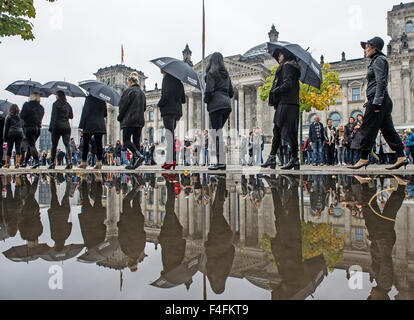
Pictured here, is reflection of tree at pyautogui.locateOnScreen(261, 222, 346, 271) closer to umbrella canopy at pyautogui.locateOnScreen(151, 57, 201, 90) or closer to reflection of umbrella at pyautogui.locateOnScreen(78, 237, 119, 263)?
reflection of umbrella at pyautogui.locateOnScreen(78, 237, 119, 263)

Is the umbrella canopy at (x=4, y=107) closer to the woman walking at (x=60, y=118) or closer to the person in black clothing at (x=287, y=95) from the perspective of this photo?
the woman walking at (x=60, y=118)

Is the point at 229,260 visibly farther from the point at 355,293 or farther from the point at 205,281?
the point at 355,293

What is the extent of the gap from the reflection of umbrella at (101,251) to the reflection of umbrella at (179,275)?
1.21ft

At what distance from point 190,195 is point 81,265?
2.09m

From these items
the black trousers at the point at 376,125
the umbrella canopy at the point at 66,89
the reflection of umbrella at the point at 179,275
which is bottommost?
the reflection of umbrella at the point at 179,275

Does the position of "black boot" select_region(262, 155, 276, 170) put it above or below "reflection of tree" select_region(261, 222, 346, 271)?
above

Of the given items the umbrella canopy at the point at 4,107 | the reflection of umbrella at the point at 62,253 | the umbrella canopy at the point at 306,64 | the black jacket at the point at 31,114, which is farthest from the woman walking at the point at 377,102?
the umbrella canopy at the point at 4,107

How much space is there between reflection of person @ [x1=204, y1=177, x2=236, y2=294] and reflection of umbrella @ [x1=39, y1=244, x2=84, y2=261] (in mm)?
661

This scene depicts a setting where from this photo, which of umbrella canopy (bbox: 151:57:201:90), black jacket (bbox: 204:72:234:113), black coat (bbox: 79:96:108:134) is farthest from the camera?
black coat (bbox: 79:96:108:134)

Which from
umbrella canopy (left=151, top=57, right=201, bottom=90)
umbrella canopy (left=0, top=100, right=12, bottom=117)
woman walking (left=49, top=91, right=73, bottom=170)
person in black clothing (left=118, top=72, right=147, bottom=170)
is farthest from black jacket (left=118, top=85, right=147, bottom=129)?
umbrella canopy (left=0, top=100, right=12, bottom=117)

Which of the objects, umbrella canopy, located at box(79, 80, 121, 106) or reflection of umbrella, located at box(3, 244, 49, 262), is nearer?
reflection of umbrella, located at box(3, 244, 49, 262)

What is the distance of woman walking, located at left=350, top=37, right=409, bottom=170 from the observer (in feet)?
15.6

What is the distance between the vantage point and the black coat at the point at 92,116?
7.69 meters

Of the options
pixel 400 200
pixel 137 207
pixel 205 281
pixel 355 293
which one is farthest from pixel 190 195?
pixel 355 293
